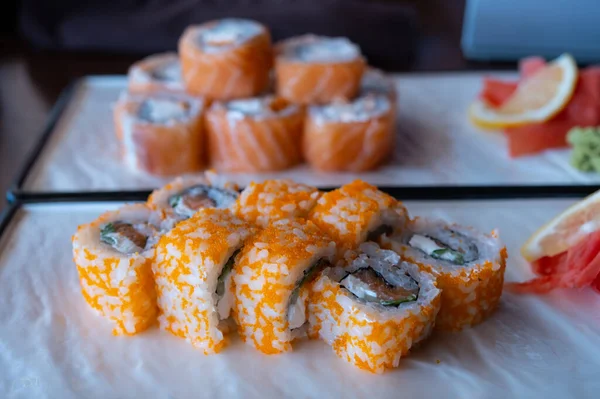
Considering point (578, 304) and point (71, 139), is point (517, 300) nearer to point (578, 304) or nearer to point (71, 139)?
point (578, 304)

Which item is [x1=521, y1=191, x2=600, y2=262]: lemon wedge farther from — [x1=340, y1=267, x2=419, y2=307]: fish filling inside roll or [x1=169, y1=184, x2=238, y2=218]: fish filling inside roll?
[x1=169, y1=184, x2=238, y2=218]: fish filling inside roll

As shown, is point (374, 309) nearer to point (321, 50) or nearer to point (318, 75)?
point (318, 75)

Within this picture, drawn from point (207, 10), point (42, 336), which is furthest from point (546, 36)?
point (42, 336)

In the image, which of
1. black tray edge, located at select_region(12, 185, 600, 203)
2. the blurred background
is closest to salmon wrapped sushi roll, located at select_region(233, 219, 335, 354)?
black tray edge, located at select_region(12, 185, 600, 203)

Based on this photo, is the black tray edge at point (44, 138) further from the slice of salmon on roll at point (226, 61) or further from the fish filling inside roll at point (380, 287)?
the fish filling inside roll at point (380, 287)

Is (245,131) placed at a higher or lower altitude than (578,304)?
higher

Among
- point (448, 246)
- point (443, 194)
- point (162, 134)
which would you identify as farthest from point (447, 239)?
point (162, 134)

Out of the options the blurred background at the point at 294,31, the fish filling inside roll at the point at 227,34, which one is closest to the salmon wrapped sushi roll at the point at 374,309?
the fish filling inside roll at the point at 227,34
